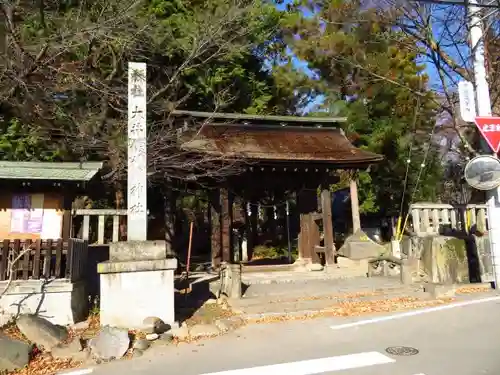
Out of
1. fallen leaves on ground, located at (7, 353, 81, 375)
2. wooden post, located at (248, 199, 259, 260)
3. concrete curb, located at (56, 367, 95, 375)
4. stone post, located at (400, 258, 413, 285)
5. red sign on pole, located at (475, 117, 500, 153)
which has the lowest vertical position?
concrete curb, located at (56, 367, 95, 375)

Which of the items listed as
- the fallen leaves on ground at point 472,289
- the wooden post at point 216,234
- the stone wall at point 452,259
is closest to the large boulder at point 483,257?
the stone wall at point 452,259

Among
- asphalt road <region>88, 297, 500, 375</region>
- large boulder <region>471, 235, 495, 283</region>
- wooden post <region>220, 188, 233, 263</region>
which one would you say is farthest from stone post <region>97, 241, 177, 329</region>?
large boulder <region>471, 235, 495, 283</region>

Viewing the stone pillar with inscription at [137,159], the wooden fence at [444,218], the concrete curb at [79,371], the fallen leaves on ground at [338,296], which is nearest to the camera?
the concrete curb at [79,371]

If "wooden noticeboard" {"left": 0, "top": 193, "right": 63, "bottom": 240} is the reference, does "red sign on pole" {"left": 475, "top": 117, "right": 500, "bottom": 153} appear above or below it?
above

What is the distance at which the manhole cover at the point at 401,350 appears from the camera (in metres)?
5.77

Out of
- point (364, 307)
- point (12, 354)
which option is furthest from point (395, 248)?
point (12, 354)

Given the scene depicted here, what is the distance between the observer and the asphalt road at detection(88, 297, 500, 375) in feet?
17.2

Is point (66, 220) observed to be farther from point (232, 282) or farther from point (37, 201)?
point (232, 282)

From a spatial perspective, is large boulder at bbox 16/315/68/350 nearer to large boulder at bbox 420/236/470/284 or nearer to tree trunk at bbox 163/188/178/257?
tree trunk at bbox 163/188/178/257

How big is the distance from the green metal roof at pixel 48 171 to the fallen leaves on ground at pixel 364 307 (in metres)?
4.69

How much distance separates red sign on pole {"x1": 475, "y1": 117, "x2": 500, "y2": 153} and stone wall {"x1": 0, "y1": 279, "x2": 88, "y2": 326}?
9396mm

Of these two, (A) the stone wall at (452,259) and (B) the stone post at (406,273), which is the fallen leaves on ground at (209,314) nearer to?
(B) the stone post at (406,273)

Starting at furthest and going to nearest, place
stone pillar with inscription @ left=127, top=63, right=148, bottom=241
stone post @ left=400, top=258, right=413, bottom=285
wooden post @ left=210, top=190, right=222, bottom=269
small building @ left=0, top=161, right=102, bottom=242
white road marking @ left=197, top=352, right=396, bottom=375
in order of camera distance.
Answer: wooden post @ left=210, top=190, right=222, bottom=269 → stone post @ left=400, top=258, right=413, bottom=285 → small building @ left=0, top=161, right=102, bottom=242 → stone pillar with inscription @ left=127, top=63, right=148, bottom=241 → white road marking @ left=197, top=352, right=396, bottom=375

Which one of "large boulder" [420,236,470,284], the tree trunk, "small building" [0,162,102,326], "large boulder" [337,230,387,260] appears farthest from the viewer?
"large boulder" [337,230,387,260]
